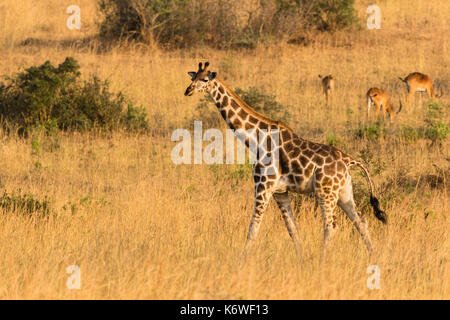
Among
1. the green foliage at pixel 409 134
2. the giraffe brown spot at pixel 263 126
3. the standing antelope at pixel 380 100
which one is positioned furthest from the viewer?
the standing antelope at pixel 380 100

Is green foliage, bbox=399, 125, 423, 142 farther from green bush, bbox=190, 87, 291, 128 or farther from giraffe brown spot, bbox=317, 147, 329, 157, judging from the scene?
giraffe brown spot, bbox=317, 147, 329, 157

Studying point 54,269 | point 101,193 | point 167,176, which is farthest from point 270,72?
point 54,269

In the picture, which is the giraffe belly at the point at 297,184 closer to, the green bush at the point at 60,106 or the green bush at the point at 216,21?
the green bush at the point at 60,106

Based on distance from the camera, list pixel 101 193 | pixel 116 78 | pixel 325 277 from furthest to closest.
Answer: pixel 116 78 < pixel 101 193 < pixel 325 277

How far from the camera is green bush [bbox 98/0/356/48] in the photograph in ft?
67.2

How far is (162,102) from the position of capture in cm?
1519

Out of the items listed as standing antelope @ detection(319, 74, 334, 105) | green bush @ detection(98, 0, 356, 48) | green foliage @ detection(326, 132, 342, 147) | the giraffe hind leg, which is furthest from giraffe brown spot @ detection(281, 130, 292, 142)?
green bush @ detection(98, 0, 356, 48)

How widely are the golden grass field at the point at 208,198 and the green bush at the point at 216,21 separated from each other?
0.73m

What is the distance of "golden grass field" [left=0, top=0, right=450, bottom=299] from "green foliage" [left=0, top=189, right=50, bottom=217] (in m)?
0.16

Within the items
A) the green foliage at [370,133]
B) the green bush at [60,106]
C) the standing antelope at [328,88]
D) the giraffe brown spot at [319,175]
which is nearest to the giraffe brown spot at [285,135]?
the giraffe brown spot at [319,175]

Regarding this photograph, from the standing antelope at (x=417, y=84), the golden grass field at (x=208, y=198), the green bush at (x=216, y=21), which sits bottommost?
the golden grass field at (x=208, y=198)

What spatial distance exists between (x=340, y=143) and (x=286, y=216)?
565cm

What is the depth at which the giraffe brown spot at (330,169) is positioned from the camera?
6684 millimetres

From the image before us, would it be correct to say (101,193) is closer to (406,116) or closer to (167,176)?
(167,176)
